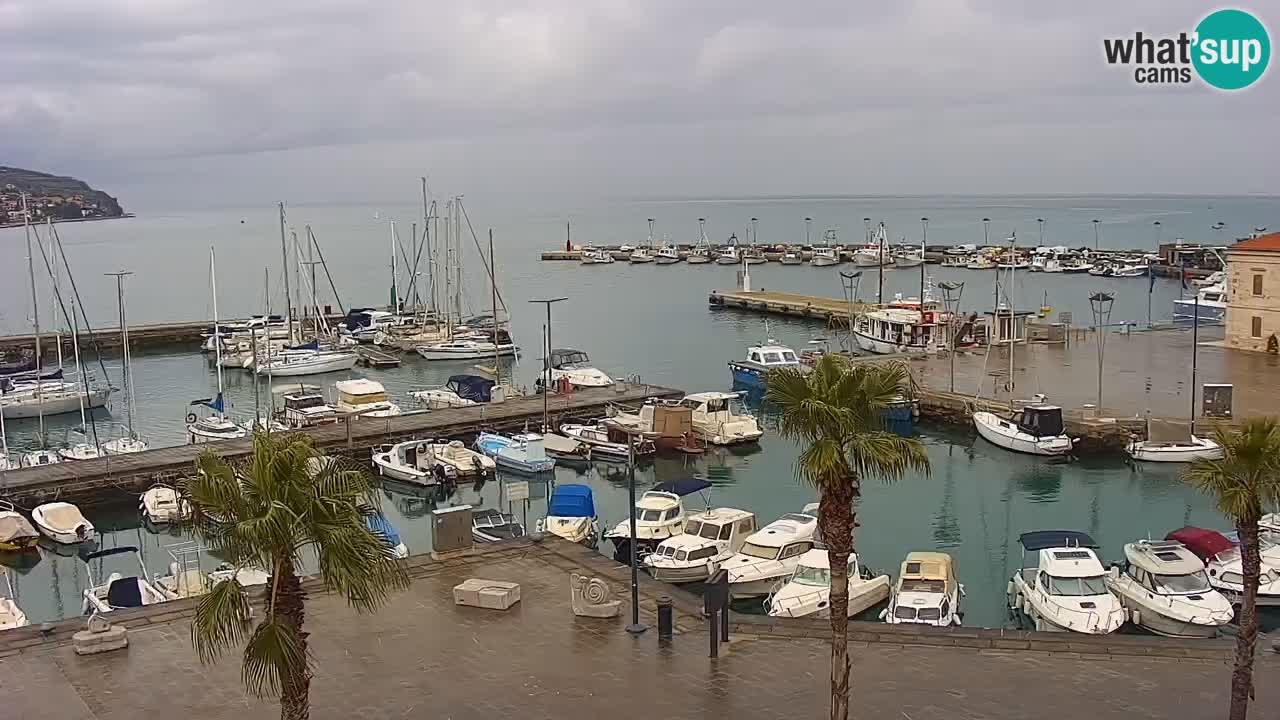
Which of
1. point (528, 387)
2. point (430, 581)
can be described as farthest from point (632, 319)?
point (430, 581)

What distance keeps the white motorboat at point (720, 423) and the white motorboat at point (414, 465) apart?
9467 mm

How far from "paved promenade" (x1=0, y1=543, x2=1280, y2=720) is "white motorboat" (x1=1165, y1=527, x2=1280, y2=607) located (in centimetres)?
891

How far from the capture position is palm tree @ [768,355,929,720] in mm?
11281

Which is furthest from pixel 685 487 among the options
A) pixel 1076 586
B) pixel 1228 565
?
pixel 1228 565

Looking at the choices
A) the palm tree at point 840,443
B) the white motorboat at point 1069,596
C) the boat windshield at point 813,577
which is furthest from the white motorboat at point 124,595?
the white motorboat at point 1069,596

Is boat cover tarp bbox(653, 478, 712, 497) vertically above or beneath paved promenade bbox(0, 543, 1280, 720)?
beneath

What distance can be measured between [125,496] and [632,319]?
57.9m

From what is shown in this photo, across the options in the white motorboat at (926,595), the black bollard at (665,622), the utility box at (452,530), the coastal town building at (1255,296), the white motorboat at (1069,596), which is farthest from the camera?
the coastal town building at (1255,296)

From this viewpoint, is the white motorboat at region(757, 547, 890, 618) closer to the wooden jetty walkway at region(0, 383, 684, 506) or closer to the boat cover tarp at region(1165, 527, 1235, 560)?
the boat cover tarp at region(1165, 527, 1235, 560)

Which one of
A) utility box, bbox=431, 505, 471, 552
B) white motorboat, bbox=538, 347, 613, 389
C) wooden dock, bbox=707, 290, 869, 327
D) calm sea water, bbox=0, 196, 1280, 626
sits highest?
utility box, bbox=431, 505, 471, 552

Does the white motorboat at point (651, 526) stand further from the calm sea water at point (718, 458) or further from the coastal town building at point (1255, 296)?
the coastal town building at point (1255, 296)

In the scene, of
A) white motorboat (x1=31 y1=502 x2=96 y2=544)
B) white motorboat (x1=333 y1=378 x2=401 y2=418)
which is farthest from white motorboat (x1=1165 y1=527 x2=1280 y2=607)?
white motorboat (x1=333 y1=378 x2=401 y2=418)

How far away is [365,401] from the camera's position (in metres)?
46.2

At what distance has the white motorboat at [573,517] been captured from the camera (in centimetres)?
2853
